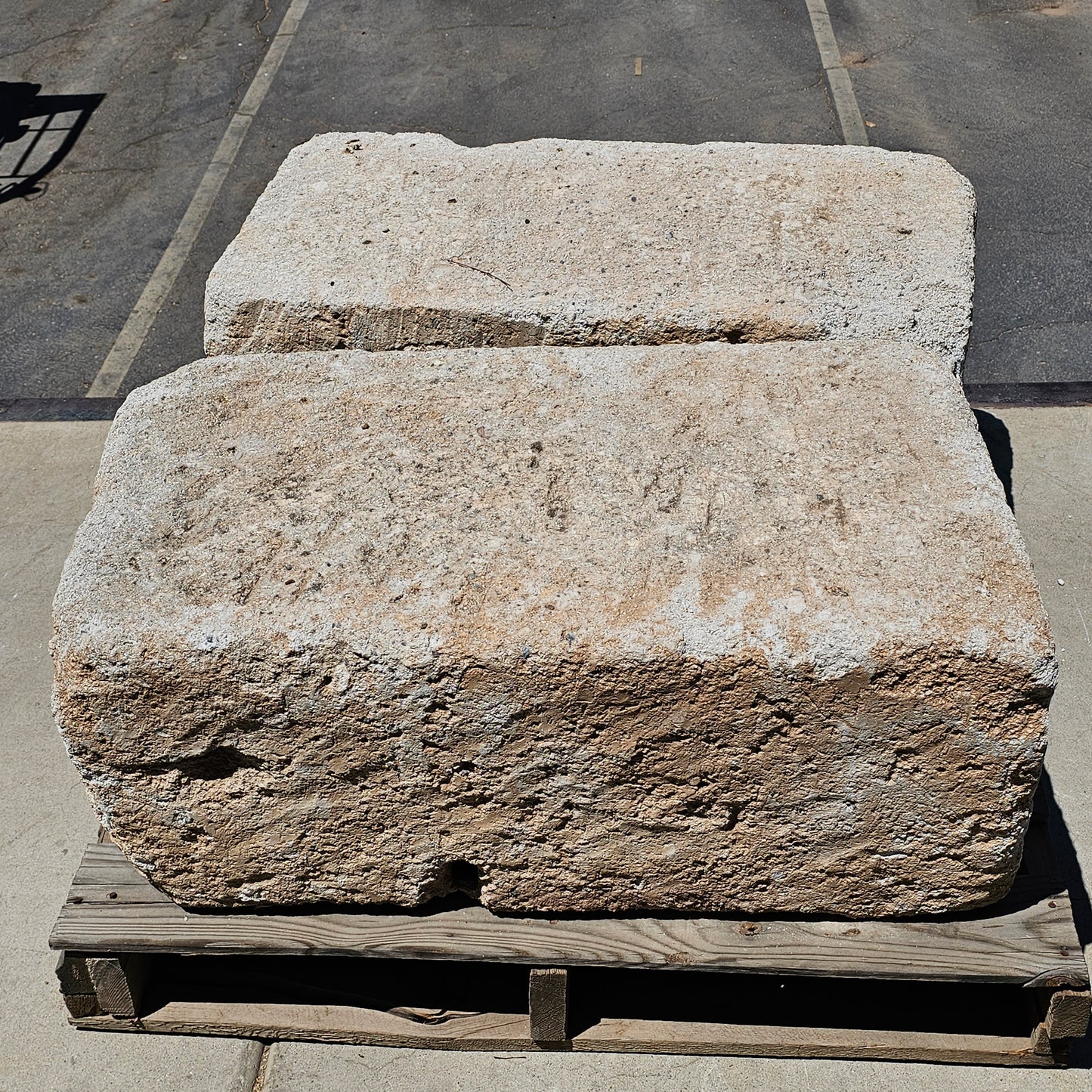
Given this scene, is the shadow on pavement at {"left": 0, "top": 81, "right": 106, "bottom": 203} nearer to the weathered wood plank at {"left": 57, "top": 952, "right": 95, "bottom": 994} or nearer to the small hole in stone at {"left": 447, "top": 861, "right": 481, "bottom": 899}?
the weathered wood plank at {"left": 57, "top": 952, "right": 95, "bottom": 994}

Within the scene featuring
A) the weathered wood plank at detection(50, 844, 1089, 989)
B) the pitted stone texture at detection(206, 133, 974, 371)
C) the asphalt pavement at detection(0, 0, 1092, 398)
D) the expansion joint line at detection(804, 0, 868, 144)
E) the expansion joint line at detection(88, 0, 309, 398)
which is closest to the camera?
the weathered wood plank at detection(50, 844, 1089, 989)

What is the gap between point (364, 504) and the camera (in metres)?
2.02

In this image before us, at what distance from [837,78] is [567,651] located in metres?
5.01

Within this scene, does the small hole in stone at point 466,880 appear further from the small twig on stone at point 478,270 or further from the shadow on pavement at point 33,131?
the shadow on pavement at point 33,131

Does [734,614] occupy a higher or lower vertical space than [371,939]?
higher

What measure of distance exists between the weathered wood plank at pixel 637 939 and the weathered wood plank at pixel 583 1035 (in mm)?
219

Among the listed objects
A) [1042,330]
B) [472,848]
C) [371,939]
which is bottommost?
[1042,330]

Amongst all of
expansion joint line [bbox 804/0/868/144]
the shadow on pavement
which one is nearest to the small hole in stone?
expansion joint line [bbox 804/0/868/144]

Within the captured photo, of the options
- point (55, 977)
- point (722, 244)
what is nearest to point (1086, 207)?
point (722, 244)

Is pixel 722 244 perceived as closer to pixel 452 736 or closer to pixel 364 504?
pixel 364 504

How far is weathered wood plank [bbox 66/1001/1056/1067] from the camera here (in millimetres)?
2162

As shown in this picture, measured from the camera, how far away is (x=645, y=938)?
208 centimetres

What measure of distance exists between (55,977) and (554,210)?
6.36ft

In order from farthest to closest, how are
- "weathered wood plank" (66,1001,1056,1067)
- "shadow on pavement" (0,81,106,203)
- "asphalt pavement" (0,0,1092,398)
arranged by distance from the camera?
1. "shadow on pavement" (0,81,106,203)
2. "asphalt pavement" (0,0,1092,398)
3. "weathered wood plank" (66,1001,1056,1067)
